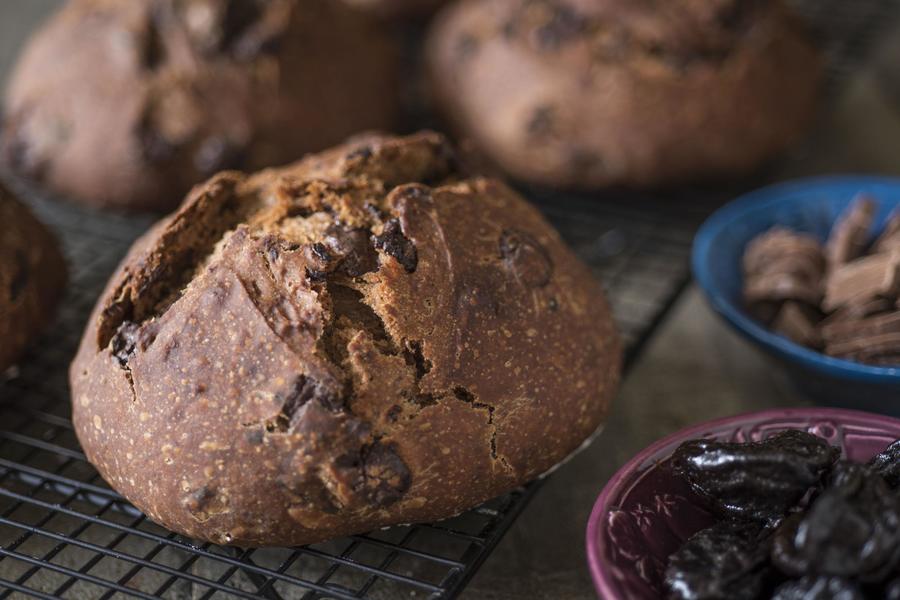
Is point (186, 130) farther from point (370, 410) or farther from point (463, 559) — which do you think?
point (463, 559)

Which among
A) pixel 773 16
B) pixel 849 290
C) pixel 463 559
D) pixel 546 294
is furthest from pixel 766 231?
pixel 463 559

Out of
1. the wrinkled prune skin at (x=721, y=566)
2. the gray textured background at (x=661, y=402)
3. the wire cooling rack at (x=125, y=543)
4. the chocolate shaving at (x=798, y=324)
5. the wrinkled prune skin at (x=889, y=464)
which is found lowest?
the gray textured background at (x=661, y=402)

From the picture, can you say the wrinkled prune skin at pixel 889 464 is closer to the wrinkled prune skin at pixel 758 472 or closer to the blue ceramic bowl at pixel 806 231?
the wrinkled prune skin at pixel 758 472

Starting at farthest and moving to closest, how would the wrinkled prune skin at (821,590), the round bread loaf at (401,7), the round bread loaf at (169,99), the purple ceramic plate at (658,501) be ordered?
1. the round bread loaf at (401,7)
2. the round bread loaf at (169,99)
3. the purple ceramic plate at (658,501)
4. the wrinkled prune skin at (821,590)

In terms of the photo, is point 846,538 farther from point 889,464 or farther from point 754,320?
point 754,320

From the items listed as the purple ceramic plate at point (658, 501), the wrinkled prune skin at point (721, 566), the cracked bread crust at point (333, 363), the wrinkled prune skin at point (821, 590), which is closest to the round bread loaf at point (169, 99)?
the cracked bread crust at point (333, 363)

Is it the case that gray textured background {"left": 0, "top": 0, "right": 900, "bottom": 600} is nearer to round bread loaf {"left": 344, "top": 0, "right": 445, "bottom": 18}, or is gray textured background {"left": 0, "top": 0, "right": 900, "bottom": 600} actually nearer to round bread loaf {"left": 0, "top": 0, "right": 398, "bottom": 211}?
round bread loaf {"left": 0, "top": 0, "right": 398, "bottom": 211}
